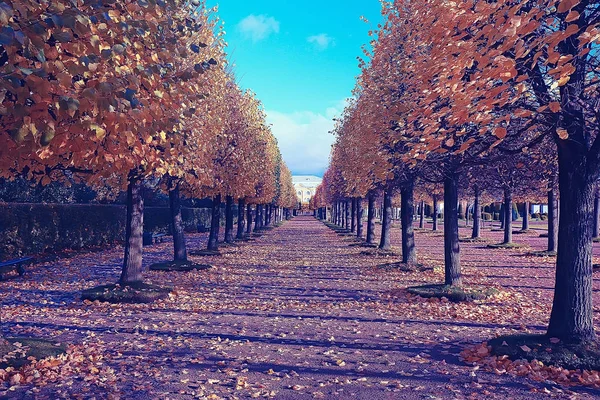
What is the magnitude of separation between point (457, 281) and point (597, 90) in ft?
21.9

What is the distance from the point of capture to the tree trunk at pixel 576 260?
6.78 m

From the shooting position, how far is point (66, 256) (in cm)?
2039

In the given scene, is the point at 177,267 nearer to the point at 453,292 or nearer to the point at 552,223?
the point at 453,292

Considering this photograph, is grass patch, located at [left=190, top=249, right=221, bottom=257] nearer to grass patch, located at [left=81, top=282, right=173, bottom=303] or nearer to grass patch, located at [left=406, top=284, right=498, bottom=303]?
grass patch, located at [left=81, top=282, right=173, bottom=303]

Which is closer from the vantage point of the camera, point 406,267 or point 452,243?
point 452,243

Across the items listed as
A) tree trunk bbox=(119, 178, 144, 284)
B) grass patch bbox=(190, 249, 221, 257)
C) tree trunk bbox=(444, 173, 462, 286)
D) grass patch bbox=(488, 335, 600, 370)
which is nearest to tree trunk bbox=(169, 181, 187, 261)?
grass patch bbox=(190, 249, 221, 257)

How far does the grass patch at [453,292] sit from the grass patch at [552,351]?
4.30m

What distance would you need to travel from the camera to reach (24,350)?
6.48m

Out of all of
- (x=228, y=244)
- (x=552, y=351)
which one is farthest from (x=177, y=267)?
(x=552, y=351)

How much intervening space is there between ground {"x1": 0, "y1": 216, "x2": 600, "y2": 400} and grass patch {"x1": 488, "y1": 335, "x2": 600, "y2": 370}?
387 millimetres

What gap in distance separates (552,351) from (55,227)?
19.6m

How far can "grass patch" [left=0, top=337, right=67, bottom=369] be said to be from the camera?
614cm

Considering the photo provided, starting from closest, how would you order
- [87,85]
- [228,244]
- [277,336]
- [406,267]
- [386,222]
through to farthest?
[87,85] < [277,336] < [406,267] < [386,222] < [228,244]

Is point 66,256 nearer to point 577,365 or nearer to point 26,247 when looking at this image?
point 26,247
